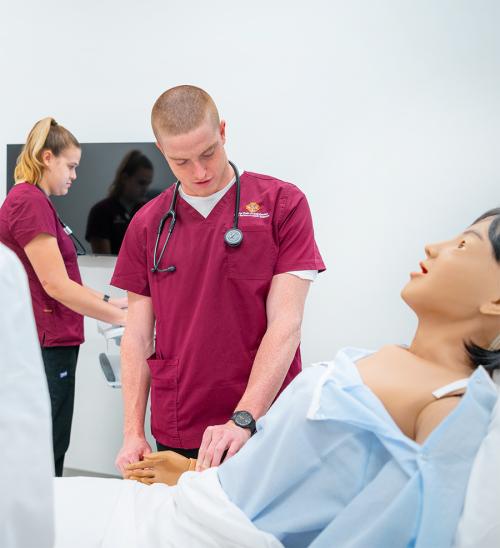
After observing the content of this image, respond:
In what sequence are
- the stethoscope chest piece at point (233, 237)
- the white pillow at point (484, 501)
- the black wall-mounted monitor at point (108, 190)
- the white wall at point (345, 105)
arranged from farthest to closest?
the black wall-mounted monitor at point (108, 190) → the white wall at point (345, 105) → the stethoscope chest piece at point (233, 237) → the white pillow at point (484, 501)

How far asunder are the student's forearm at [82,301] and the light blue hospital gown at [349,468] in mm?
1222

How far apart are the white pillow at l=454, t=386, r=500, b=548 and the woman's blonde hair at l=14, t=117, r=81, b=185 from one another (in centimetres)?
184

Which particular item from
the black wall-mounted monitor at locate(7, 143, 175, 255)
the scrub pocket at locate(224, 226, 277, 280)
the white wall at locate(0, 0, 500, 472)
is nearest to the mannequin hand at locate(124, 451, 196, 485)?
the scrub pocket at locate(224, 226, 277, 280)

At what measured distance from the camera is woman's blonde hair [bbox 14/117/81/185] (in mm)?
2264

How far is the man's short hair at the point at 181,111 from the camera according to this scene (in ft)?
4.70

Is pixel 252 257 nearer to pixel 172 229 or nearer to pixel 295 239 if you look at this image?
pixel 295 239

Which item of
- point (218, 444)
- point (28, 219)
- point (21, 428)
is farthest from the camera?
point (28, 219)

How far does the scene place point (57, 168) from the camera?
2307mm

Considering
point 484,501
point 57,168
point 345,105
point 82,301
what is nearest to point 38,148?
point 57,168

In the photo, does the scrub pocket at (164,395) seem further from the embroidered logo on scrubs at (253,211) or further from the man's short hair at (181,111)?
the man's short hair at (181,111)

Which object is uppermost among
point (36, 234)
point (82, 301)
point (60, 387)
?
point (36, 234)

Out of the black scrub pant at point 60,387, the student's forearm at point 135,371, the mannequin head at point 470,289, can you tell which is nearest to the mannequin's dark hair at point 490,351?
the mannequin head at point 470,289

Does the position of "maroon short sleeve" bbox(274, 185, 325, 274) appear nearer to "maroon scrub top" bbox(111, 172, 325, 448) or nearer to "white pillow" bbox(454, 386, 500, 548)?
"maroon scrub top" bbox(111, 172, 325, 448)

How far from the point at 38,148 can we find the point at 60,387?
871 millimetres
